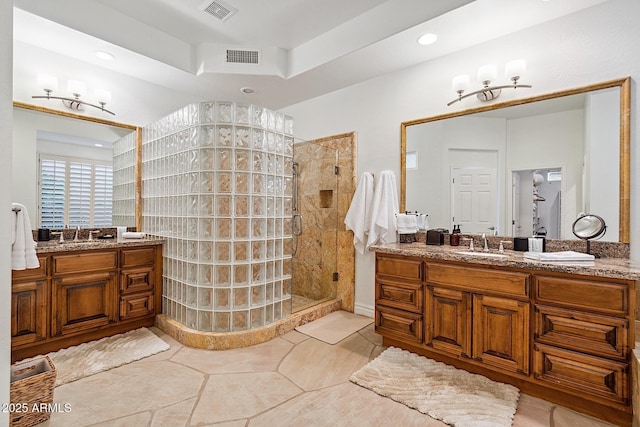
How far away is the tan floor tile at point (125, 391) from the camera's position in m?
1.67

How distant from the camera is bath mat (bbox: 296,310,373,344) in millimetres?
2740

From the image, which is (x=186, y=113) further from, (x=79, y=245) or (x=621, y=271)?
(x=621, y=271)

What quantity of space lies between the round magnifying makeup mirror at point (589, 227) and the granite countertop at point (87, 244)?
3491 mm

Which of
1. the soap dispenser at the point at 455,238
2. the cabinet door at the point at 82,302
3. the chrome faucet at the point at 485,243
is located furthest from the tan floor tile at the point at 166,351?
the chrome faucet at the point at 485,243

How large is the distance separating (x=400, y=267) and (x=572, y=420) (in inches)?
50.4

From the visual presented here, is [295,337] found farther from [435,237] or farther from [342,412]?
[435,237]

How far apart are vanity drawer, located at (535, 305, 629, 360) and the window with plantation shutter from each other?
381 cm

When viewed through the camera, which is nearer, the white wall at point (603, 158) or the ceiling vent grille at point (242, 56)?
the white wall at point (603, 158)

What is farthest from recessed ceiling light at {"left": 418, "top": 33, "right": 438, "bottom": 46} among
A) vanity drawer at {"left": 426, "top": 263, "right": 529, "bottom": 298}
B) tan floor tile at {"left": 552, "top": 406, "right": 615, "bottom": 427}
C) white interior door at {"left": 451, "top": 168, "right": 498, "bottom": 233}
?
tan floor tile at {"left": 552, "top": 406, "right": 615, "bottom": 427}

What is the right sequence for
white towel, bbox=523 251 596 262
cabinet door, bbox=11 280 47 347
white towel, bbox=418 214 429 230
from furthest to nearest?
white towel, bbox=418 214 429 230, cabinet door, bbox=11 280 47 347, white towel, bbox=523 251 596 262

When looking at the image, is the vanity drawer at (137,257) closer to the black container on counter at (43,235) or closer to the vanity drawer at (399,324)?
the black container on counter at (43,235)

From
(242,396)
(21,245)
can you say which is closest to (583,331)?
(242,396)

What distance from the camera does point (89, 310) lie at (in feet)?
8.25

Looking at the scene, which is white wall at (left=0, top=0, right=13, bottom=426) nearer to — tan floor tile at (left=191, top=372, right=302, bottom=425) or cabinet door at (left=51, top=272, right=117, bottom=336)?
tan floor tile at (left=191, top=372, right=302, bottom=425)
